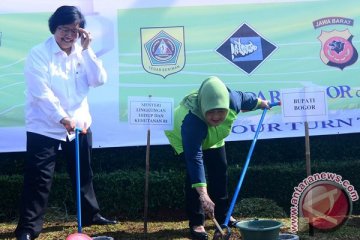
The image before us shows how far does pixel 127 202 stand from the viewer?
18.3 feet

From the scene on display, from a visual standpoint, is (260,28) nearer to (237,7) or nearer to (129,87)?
(237,7)

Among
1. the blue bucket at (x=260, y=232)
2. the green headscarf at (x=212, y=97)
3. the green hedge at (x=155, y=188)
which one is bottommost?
the blue bucket at (x=260, y=232)

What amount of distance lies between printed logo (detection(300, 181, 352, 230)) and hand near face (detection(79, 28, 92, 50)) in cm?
202

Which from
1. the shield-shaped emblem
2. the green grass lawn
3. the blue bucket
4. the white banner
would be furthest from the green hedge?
the blue bucket

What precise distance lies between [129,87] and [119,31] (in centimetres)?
54

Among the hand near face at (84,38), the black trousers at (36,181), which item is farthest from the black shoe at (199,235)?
the hand near face at (84,38)

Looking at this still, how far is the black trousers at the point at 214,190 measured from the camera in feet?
15.2

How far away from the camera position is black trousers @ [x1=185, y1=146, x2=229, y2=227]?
15.2 ft

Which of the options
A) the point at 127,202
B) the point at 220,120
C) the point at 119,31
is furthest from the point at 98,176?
the point at 220,120

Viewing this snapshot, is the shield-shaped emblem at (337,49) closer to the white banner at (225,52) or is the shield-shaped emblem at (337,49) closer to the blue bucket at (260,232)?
the white banner at (225,52)

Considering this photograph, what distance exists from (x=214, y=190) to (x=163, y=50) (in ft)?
5.32

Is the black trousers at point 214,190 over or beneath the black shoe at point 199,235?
over
